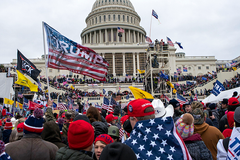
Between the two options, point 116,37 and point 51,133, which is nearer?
point 51,133

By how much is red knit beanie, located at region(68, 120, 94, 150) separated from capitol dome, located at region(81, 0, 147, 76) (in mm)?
59868

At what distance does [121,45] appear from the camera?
215 feet

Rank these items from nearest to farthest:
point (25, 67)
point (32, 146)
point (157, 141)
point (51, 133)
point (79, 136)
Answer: point (157, 141)
point (79, 136)
point (32, 146)
point (51, 133)
point (25, 67)

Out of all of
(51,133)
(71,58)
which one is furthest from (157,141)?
(71,58)

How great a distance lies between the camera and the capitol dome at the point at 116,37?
2557 inches

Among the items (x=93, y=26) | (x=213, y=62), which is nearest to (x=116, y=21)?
(x=93, y=26)

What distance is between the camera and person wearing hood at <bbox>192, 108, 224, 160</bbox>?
393 cm

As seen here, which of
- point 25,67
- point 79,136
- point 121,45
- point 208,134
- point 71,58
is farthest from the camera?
point 121,45

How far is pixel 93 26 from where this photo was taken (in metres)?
80.6

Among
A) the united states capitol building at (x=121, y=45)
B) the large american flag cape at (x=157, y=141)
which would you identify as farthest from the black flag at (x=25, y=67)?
the united states capitol building at (x=121, y=45)

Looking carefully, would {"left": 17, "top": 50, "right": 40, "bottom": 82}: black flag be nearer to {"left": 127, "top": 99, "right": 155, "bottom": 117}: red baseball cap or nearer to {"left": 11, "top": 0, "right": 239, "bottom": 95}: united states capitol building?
{"left": 127, "top": 99, "right": 155, "bottom": 117}: red baseball cap

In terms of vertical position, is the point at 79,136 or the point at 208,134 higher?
the point at 79,136

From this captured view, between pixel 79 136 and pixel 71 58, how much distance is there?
21.2 ft

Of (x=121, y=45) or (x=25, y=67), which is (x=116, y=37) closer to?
(x=121, y=45)
